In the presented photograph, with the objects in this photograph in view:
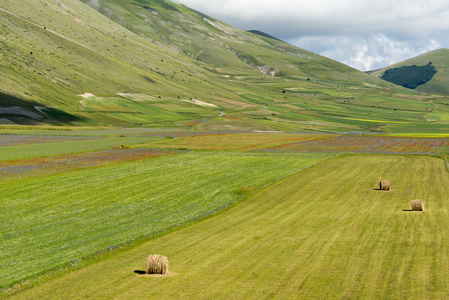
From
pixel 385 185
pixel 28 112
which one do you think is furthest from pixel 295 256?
pixel 28 112

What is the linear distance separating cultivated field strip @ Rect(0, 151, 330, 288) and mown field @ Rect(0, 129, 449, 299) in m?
0.12

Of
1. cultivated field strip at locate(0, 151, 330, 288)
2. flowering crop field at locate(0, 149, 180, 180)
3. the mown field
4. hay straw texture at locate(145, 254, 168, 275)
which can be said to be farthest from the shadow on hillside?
hay straw texture at locate(145, 254, 168, 275)

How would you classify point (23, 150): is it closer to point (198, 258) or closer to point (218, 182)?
point (218, 182)

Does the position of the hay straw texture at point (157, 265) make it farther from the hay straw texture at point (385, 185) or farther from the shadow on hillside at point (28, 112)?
the shadow on hillside at point (28, 112)

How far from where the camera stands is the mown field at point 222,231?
63.8 feet

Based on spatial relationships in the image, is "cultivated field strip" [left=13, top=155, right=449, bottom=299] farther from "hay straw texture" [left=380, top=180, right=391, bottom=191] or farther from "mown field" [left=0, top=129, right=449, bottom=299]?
"hay straw texture" [left=380, top=180, right=391, bottom=191]

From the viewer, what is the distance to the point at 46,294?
19.0 m

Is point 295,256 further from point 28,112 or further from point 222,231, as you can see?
point 28,112

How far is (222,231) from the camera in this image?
29484mm

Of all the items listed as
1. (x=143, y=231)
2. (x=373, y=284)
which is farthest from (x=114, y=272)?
(x=373, y=284)

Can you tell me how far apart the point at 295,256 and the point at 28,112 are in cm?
15055

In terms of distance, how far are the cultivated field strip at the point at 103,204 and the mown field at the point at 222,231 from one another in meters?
0.12

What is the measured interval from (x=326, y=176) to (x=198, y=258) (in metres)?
32.7

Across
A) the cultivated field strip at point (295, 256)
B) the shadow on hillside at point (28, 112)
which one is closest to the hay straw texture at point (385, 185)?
the cultivated field strip at point (295, 256)
